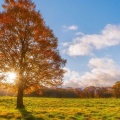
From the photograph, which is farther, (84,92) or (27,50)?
(84,92)

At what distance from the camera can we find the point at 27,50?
32812 mm

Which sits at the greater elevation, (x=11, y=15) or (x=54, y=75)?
(x=11, y=15)

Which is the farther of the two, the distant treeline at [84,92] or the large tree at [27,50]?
the distant treeline at [84,92]

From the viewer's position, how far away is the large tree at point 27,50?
3194cm

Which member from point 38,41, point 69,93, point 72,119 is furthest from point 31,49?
point 69,93

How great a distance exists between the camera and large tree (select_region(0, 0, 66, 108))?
31.9 meters

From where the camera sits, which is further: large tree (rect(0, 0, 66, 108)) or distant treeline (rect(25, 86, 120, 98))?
distant treeline (rect(25, 86, 120, 98))

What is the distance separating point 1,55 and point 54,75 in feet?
24.2

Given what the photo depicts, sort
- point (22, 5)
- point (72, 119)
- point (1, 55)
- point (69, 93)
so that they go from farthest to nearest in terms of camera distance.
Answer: point (69, 93), point (22, 5), point (1, 55), point (72, 119)

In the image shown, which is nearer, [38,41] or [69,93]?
[38,41]

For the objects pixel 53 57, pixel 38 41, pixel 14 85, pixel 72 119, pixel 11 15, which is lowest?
pixel 72 119

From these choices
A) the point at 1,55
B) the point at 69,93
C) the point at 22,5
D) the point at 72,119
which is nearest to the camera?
the point at 72,119

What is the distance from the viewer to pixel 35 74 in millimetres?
32500

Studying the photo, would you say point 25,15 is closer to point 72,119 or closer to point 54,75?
point 54,75
